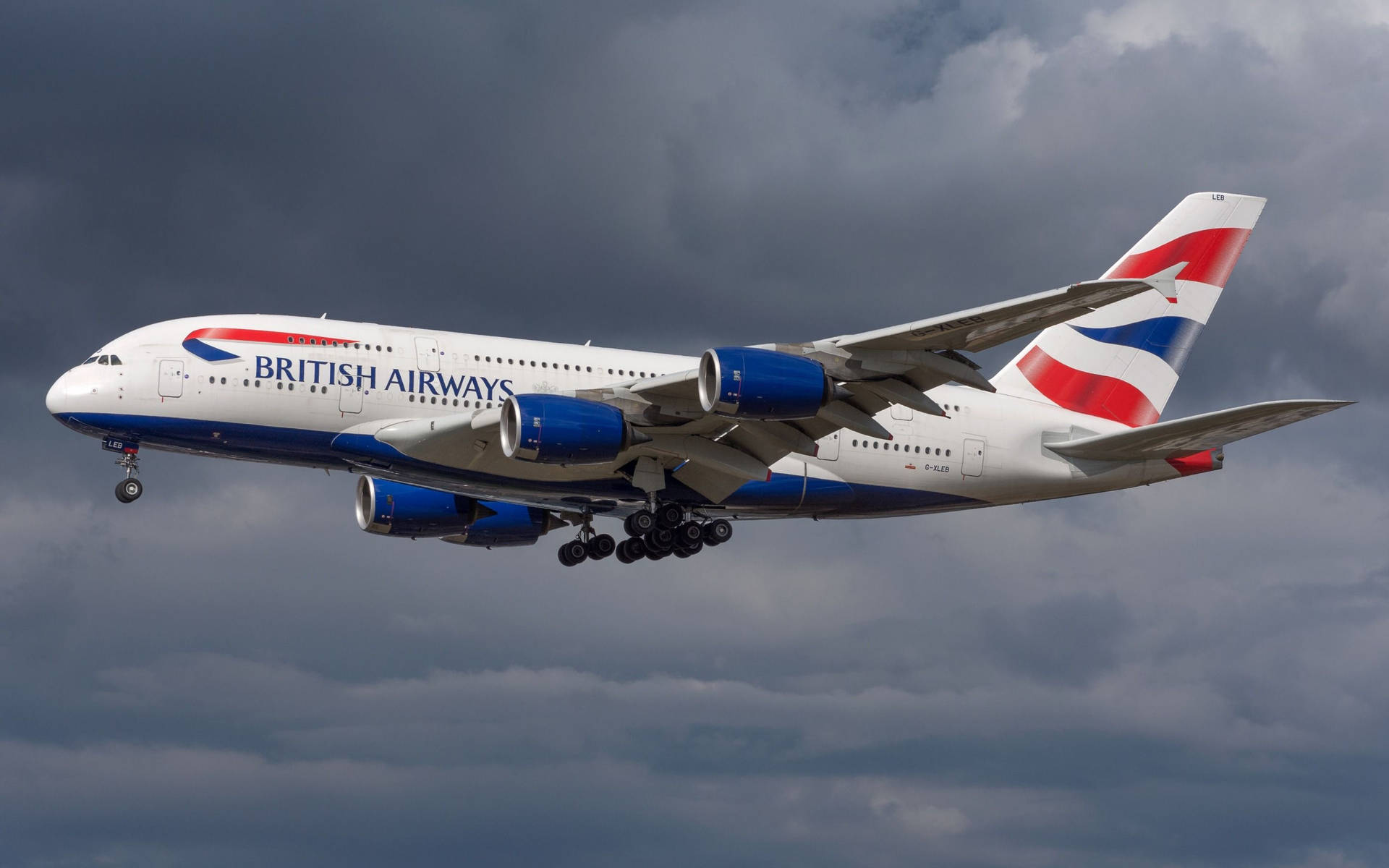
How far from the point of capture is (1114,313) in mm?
50469

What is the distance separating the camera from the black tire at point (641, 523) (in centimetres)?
4347

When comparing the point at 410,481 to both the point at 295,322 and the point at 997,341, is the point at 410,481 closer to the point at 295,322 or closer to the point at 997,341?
the point at 295,322

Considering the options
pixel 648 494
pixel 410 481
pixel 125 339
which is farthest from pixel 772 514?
pixel 125 339

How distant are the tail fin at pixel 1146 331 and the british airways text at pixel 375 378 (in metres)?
16.3

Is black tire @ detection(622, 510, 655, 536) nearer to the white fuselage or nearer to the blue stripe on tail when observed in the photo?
the white fuselage

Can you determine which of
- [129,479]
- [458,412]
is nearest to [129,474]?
[129,479]

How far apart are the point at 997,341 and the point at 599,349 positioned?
11.7 m

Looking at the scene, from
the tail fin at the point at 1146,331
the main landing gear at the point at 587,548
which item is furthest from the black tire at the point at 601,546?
the tail fin at the point at 1146,331

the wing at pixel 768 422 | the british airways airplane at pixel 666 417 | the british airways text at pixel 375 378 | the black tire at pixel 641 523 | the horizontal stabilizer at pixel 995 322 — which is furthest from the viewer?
the black tire at pixel 641 523

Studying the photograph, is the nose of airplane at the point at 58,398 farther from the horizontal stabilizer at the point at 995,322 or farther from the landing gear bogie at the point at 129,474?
the horizontal stabilizer at the point at 995,322

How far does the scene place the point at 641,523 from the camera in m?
43.5

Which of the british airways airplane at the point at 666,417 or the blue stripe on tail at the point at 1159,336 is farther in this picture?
the blue stripe on tail at the point at 1159,336

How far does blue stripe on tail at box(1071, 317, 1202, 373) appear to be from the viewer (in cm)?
5006

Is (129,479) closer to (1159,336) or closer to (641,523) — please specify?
(641,523)
